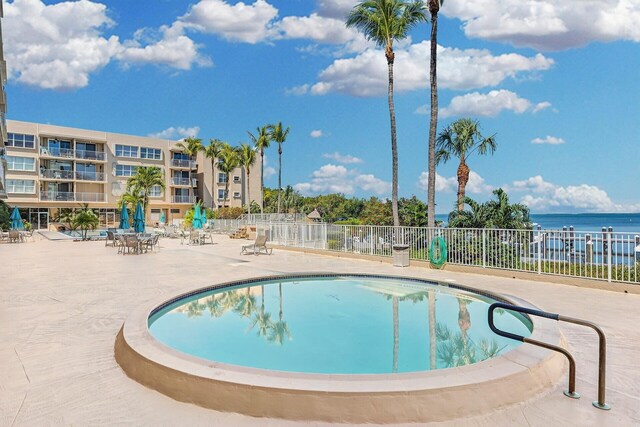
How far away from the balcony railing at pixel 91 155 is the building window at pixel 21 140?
14.4ft

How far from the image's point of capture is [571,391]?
3.73 meters

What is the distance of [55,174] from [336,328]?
156 ft

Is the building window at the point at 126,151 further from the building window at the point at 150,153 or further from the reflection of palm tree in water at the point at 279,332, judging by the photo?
the reflection of palm tree in water at the point at 279,332

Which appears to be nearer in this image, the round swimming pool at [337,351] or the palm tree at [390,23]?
the round swimming pool at [337,351]

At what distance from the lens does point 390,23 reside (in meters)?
19.9

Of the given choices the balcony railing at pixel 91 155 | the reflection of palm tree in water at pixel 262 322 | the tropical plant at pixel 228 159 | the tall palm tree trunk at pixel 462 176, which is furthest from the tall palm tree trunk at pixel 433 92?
the balcony railing at pixel 91 155

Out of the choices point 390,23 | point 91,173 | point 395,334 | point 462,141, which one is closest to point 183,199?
point 91,173

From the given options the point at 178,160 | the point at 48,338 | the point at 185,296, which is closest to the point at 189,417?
the point at 48,338

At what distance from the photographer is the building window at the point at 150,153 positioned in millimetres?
51069

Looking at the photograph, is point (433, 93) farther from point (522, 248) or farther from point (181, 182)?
point (181, 182)

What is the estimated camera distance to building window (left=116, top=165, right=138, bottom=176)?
160ft

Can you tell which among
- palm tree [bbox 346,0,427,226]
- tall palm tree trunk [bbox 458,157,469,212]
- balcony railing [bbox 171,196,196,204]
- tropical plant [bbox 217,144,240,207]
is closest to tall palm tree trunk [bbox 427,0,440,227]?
palm tree [bbox 346,0,427,226]

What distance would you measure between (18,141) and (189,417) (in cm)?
4910

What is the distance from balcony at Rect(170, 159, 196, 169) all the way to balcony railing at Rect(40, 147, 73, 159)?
12.0 meters
